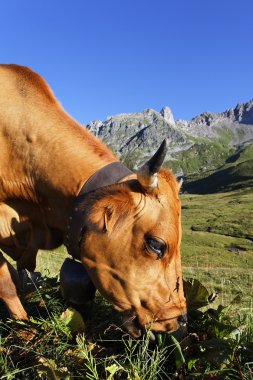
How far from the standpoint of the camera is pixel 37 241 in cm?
562

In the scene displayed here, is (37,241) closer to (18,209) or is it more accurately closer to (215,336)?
(18,209)

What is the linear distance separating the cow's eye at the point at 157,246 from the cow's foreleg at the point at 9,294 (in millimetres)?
1882

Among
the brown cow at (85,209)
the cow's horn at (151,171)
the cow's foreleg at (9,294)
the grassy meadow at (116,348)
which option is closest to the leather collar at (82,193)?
the brown cow at (85,209)

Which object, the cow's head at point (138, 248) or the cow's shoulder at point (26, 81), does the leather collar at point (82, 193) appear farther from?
the cow's shoulder at point (26, 81)

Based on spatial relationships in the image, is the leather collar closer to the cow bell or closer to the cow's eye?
the cow bell

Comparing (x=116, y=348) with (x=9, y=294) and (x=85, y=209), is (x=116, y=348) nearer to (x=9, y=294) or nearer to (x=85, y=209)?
(x=85, y=209)

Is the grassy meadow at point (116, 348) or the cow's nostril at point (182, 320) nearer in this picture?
the grassy meadow at point (116, 348)

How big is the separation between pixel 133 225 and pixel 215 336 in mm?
1455

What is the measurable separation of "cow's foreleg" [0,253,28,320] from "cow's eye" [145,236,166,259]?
1882 mm

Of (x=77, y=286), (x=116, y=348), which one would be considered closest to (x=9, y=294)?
(x=77, y=286)

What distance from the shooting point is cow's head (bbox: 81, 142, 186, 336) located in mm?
4426

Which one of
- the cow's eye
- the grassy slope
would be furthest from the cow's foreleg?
the grassy slope

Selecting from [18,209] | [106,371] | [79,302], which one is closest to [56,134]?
[18,209]

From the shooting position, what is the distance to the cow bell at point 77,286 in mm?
4746
